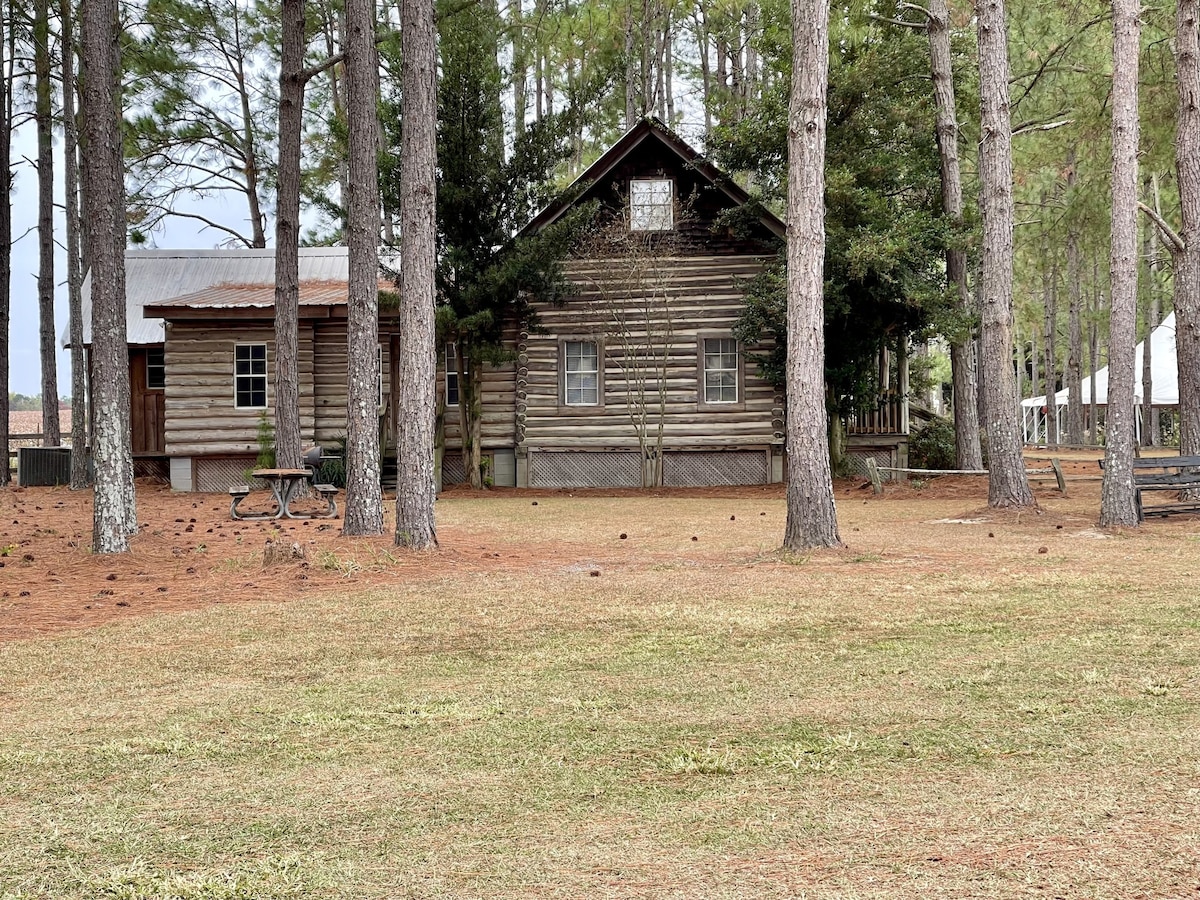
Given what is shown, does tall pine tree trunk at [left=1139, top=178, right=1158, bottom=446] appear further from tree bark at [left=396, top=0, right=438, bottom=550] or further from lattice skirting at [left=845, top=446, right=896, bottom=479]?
tree bark at [left=396, top=0, right=438, bottom=550]

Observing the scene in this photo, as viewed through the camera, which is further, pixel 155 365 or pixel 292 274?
pixel 155 365

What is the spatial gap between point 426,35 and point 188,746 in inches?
Answer: 395

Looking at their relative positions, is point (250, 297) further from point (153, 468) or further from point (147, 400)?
point (153, 468)

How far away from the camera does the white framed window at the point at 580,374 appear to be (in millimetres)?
24906

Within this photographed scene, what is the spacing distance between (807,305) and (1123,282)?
5.24 meters

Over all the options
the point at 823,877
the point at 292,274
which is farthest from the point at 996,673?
the point at 292,274

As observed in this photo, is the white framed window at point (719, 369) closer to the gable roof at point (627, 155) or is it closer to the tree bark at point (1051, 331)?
the gable roof at point (627, 155)

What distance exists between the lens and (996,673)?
612 cm

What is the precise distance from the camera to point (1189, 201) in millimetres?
17078

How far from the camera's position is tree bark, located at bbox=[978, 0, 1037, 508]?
16203 millimetres

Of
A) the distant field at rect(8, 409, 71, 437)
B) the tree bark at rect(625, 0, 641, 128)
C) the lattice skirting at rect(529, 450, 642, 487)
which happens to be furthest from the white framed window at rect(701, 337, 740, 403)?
the distant field at rect(8, 409, 71, 437)

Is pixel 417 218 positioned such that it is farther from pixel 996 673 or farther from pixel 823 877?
pixel 823 877

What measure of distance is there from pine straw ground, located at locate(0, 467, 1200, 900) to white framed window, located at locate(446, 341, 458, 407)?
595 inches

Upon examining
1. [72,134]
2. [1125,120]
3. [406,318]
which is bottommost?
[406,318]
